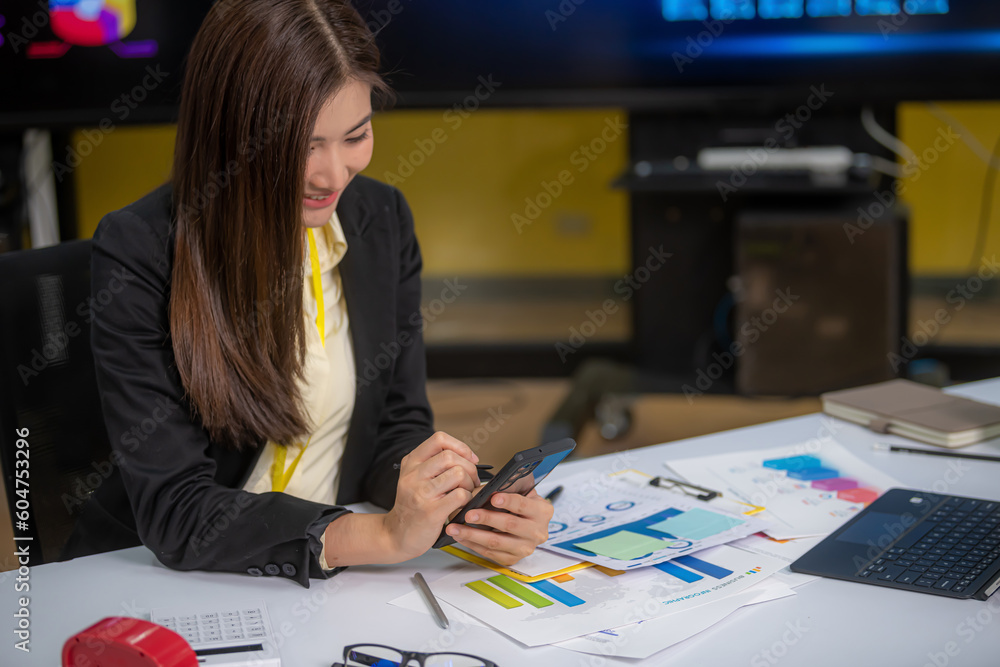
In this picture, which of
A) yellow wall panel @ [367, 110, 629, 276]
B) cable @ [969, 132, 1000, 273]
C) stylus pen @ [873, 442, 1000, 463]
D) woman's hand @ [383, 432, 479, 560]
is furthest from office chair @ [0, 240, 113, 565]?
cable @ [969, 132, 1000, 273]

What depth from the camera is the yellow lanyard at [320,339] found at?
4.01ft

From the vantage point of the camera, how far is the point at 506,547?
0.96 m

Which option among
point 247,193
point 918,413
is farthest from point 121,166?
point 918,413

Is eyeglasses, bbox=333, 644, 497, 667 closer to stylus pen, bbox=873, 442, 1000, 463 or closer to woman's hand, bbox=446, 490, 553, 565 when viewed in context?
woman's hand, bbox=446, 490, 553, 565

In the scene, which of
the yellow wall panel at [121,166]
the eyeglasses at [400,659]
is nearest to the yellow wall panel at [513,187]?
the yellow wall panel at [121,166]

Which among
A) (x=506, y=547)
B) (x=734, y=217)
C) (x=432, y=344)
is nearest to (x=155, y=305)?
(x=506, y=547)

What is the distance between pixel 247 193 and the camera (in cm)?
110

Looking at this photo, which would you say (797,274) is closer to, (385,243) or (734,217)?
(734,217)

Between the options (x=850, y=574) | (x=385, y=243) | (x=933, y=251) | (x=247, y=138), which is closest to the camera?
(x=850, y=574)

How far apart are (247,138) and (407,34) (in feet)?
6.40

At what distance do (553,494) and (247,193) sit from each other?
0.50 meters

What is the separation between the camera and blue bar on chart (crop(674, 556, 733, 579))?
37.4 inches

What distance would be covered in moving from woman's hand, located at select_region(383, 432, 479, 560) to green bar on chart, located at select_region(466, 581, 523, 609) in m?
0.06

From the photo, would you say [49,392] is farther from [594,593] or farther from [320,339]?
[594,593]
